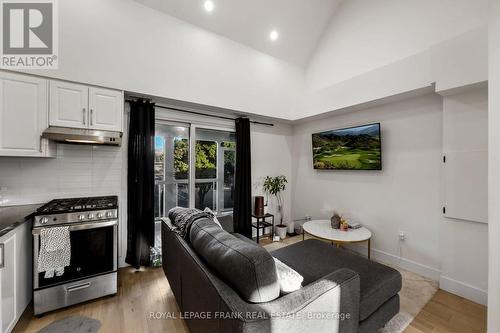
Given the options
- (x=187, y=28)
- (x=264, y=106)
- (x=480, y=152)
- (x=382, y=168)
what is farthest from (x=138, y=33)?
(x=480, y=152)

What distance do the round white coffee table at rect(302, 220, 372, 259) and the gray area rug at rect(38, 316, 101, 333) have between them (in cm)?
249

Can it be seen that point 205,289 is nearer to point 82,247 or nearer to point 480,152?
point 82,247

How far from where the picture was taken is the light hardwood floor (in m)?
1.83

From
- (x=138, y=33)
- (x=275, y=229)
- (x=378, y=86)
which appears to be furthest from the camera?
(x=275, y=229)

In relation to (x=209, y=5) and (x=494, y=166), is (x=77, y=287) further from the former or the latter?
(x=209, y=5)

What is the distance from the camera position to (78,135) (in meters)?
2.17

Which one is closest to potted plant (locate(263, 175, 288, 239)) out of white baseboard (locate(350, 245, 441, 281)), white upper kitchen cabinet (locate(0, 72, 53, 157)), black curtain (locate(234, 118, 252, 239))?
black curtain (locate(234, 118, 252, 239))

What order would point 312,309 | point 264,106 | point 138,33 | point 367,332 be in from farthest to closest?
point 264,106 < point 138,33 < point 367,332 < point 312,309

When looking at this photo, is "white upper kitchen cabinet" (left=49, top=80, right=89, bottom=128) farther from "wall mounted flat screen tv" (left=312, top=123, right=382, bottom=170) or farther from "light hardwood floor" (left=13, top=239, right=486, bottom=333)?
"wall mounted flat screen tv" (left=312, top=123, right=382, bottom=170)

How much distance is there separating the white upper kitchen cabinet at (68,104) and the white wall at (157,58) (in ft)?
0.47

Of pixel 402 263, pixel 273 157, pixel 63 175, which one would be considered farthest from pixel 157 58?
pixel 402 263

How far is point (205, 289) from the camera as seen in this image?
4.11 feet

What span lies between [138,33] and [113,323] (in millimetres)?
3220

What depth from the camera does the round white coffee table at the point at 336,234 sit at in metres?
2.65
